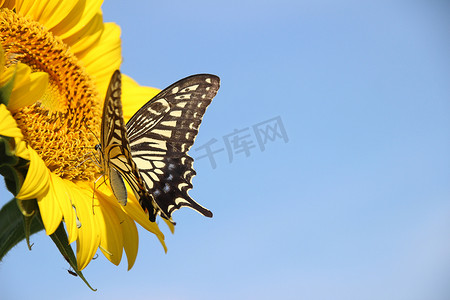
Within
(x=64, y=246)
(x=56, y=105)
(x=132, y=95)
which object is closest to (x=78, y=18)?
(x=56, y=105)

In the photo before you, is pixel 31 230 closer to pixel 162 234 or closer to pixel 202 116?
pixel 162 234

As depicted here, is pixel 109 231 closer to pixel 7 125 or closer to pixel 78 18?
pixel 7 125

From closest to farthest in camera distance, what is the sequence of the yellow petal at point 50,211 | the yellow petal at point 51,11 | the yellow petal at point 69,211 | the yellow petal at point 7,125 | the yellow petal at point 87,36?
the yellow petal at point 7,125, the yellow petal at point 50,211, the yellow petal at point 69,211, the yellow petal at point 51,11, the yellow petal at point 87,36

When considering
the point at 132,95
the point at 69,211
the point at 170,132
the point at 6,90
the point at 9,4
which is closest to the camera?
the point at 6,90

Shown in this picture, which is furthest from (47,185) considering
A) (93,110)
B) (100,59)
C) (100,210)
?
(100,59)

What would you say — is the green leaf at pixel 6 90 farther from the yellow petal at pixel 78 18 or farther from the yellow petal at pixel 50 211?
the yellow petal at pixel 78 18

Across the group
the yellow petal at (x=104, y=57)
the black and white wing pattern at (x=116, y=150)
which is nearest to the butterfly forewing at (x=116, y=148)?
the black and white wing pattern at (x=116, y=150)
